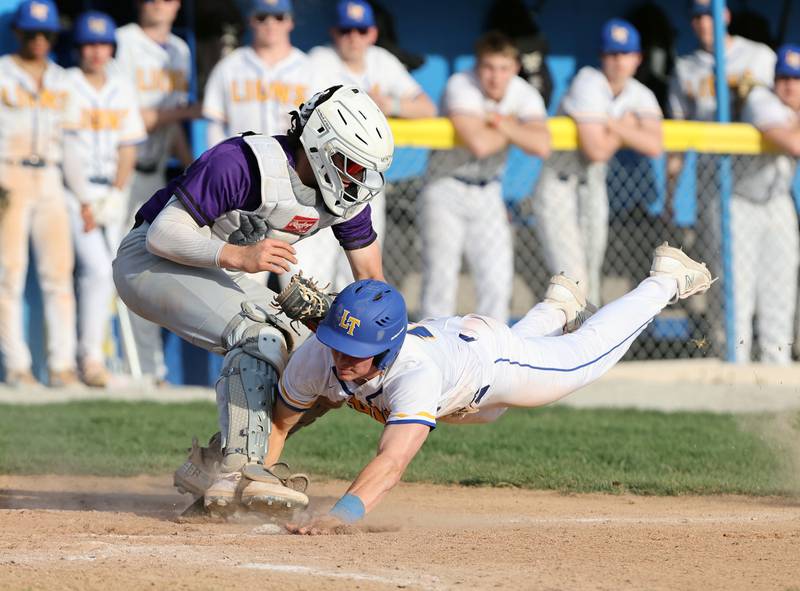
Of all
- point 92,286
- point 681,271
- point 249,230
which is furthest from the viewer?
point 92,286

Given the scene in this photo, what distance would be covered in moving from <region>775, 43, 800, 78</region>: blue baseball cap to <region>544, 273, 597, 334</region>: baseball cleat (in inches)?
223

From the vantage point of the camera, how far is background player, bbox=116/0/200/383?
38.8ft

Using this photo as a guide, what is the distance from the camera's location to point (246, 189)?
6348mm

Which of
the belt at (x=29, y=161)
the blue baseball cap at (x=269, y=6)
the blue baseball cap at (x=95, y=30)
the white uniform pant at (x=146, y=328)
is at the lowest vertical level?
the white uniform pant at (x=146, y=328)

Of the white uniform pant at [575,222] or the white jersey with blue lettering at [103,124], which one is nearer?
the white jersey with blue lettering at [103,124]

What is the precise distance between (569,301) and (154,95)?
216 inches

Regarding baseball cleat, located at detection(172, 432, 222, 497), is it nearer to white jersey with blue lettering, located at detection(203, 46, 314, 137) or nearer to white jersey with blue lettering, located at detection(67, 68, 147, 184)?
white jersey with blue lettering, located at detection(203, 46, 314, 137)

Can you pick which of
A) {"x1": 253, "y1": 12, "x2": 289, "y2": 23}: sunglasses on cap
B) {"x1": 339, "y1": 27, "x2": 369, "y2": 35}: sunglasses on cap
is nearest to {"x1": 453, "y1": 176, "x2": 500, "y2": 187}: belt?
{"x1": 339, "y1": 27, "x2": 369, "y2": 35}: sunglasses on cap

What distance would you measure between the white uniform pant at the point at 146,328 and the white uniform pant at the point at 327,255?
4.17 feet

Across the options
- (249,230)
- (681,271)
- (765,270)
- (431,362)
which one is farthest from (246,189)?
(765,270)

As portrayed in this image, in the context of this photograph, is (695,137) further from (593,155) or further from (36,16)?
(36,16)

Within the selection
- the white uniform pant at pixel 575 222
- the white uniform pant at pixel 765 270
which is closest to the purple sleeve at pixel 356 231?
the white uniform pant at pixel 575 222

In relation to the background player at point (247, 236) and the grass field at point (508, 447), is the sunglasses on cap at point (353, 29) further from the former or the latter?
the background player at point (247, 236)

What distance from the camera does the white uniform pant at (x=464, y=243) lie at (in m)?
11.3
